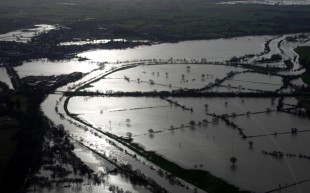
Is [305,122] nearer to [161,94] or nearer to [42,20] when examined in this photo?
[161,94]

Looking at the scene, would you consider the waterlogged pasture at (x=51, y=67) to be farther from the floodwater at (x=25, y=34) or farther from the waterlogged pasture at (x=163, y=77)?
the floodwater at (x=25, y=34)

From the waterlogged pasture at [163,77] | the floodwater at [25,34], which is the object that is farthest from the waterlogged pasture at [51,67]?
the floodwater at [25,34]

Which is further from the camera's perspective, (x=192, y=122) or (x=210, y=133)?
(x=192, y=122)

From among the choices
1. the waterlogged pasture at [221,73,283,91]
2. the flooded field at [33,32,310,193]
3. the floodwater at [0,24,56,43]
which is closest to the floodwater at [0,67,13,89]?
the flooded field at [33,32,310,193]

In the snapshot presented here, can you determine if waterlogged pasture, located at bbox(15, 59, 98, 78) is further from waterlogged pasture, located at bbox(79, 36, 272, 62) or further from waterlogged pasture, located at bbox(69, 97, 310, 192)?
waterlogged pasture, located at bbox(69, 97, 310, 192)

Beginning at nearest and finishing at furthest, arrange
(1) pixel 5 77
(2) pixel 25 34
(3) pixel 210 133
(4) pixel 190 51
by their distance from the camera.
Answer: (3) pixel 210 133 < (1) pixel 5 77 < (4) pixel 190 51 < (2) pixel 25 34

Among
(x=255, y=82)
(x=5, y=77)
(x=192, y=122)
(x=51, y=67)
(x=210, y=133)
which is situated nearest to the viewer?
(x=210, y=133)

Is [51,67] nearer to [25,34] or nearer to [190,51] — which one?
[190,51]

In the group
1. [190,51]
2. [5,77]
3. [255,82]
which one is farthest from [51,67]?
[255,82]

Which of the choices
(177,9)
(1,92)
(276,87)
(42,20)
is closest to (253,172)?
(276,87)

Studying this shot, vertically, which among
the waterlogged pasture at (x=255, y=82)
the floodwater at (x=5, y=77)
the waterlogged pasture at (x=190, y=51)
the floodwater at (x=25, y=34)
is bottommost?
the waterlogged pasture at (x=255, y=82)

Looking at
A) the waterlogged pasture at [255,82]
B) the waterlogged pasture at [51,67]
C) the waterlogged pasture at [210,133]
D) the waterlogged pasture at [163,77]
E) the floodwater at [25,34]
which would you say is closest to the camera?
the waterlogged pasture at [210,133]
